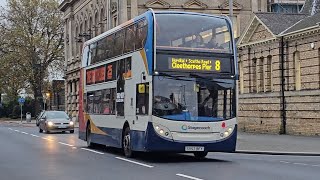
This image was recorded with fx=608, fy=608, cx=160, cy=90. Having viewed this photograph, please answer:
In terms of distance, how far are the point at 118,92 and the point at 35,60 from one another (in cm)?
6019

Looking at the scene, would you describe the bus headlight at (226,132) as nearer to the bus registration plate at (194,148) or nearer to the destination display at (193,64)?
the bus registration plate at (194,148)

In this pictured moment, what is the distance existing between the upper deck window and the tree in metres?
61.2

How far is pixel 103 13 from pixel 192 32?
43705mm

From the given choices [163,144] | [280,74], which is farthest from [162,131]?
[280,74]

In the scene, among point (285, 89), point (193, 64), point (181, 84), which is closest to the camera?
point (181, 84)

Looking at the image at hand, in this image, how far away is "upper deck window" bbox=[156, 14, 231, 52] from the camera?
1744cm

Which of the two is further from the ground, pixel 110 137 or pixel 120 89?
Result: pixel 120 89

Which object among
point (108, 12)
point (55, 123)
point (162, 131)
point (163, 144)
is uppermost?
point (108, 12)

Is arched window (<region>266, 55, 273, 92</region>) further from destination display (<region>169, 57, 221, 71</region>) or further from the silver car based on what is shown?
destination display (<region>169, 57, 221, 71</region>)

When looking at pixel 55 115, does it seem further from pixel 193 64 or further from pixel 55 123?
pixel 193 64

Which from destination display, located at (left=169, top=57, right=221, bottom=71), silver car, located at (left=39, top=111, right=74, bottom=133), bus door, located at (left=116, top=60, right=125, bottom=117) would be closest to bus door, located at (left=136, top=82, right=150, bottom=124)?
destination display, located at (left=169, top=57, right=221, bottom=71)

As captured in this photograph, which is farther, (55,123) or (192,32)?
(55,123)

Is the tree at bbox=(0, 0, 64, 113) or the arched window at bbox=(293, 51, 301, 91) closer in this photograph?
the arched window at bbox=(293, 51, 301, 91)

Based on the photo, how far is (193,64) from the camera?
17453 millimetres
